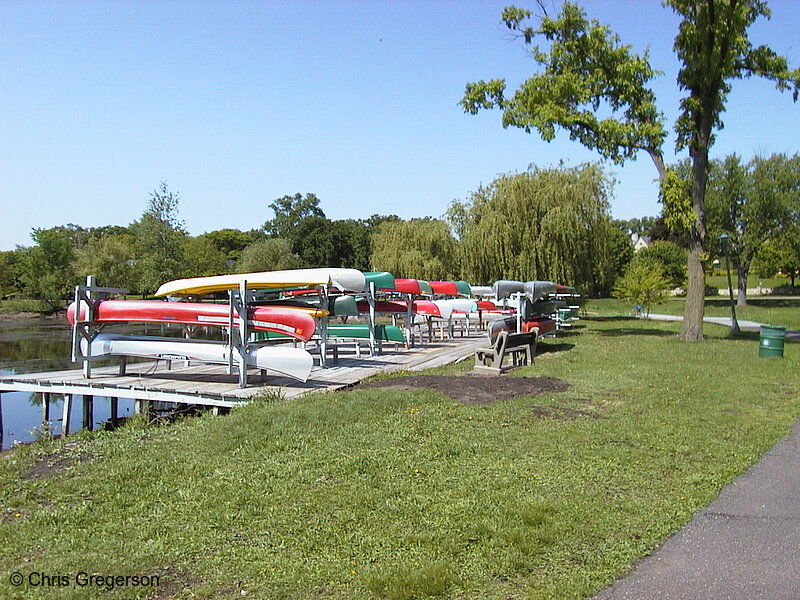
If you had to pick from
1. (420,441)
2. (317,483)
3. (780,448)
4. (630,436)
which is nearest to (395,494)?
(317,483)

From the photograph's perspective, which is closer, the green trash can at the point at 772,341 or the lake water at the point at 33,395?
the lake water at the point at 33,395

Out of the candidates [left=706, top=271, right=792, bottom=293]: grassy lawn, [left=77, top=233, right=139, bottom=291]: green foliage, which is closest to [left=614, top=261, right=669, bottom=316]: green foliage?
[left=77, top=233, right=139, bottom=291]: green foliage

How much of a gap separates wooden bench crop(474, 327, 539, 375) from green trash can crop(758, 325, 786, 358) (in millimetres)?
5130

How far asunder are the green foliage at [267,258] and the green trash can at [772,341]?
37858 mm

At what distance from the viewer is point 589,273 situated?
84.5 feet

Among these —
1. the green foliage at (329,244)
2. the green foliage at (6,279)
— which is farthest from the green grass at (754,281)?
the green foliage at (6,279)

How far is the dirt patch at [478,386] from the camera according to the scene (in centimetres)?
930

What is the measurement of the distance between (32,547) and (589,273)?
23465 mm

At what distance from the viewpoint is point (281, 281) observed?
12.4m

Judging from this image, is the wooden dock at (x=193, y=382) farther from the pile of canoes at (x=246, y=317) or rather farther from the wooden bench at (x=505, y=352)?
the wooden bench at (x=505, y=352)

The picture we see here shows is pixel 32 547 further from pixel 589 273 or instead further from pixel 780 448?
pixel 589 273

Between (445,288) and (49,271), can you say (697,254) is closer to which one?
(445,288)

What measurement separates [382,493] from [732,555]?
2442 millimetres

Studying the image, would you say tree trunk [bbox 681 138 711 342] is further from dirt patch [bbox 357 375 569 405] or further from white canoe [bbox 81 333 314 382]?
white canoe [bbox 81 333 314 382]
